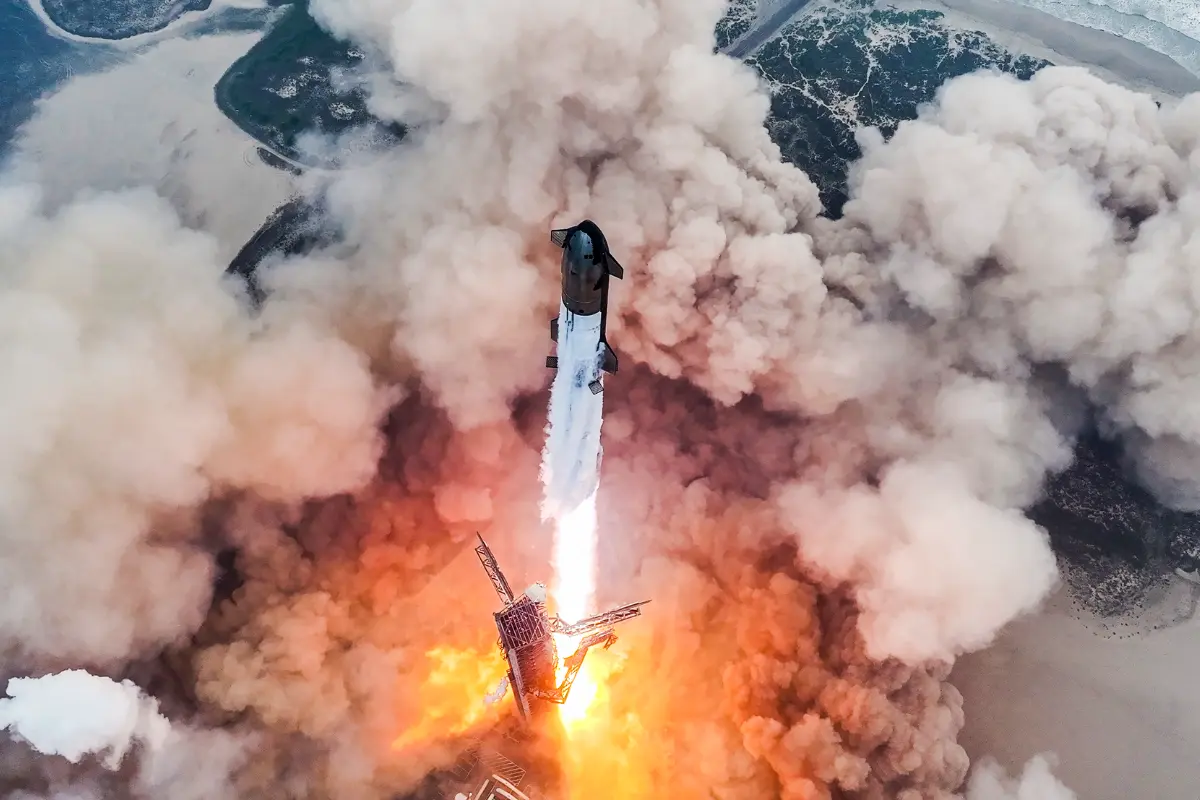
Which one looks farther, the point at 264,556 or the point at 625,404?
the point at 625,404

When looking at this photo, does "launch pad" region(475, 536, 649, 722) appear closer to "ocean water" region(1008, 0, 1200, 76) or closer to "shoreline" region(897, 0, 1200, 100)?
"shoreline" region(897, 0, 1200, 100)

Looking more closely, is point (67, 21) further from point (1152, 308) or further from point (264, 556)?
point (1152, 308)

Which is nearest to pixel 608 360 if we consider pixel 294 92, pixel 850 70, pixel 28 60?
pixel 294 92

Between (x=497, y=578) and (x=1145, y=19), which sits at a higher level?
(x=1145, y=19)

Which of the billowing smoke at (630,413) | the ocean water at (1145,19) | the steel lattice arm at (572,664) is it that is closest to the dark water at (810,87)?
the billowing smoke at (630,413)

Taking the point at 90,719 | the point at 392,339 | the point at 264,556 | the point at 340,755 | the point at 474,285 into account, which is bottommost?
the point at 340,755

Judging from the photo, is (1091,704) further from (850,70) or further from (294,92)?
(294,92)

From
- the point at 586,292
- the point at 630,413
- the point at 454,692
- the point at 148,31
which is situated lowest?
the point at 454,692

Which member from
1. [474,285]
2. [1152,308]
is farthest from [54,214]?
[1152,308]
